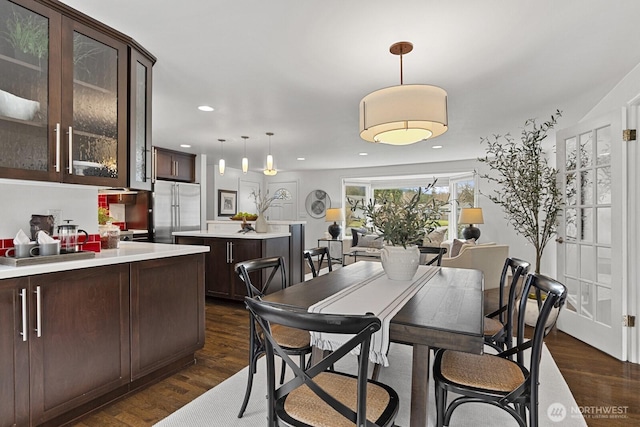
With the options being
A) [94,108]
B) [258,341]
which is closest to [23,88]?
[94,108]

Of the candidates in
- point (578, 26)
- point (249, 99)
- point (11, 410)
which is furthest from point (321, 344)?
point (249, 99)

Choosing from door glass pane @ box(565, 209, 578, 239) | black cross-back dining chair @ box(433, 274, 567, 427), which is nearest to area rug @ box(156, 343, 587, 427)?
black cross-back dining chair @ box(433, 274, 567, 427)

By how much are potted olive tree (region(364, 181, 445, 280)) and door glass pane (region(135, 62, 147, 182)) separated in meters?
1.76

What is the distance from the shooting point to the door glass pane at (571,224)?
336cm

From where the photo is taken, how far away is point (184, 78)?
2.90 m

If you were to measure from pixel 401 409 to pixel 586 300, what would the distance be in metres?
2.36

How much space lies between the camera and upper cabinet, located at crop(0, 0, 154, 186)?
181 centimetres

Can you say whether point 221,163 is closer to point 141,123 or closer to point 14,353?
point 141,123

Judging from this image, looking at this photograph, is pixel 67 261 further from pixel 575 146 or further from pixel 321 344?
pixel 575 146

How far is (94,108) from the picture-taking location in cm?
222

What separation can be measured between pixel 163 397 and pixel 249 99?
2.67 m

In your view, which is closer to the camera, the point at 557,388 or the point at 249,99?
the point at 557,388

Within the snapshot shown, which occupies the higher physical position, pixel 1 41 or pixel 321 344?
pixel 1 41

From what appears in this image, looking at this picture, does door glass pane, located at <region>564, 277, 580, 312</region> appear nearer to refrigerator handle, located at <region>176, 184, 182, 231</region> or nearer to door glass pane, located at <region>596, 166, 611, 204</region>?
door glass pane, located at <region>596, 166, 611, 204</region>
